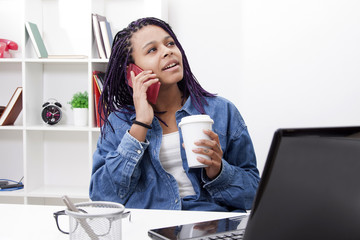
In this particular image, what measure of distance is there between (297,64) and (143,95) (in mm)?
1540

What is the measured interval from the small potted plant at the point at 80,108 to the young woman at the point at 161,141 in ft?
4.18

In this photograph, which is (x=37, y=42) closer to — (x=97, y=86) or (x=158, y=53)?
(x=97, y=86)

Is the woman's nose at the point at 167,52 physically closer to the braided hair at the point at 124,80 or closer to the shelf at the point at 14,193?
the braided hair at the point at 124,80

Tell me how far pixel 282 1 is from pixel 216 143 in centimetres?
177

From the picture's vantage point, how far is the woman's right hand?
4.43 feet

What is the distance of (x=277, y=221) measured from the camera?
0.57 meters

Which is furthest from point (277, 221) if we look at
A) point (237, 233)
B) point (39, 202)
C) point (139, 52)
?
point (39, 202)

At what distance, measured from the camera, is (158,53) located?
1426mm

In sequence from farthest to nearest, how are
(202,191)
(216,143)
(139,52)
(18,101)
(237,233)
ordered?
(18,101) < (139,52) < (202,191) < (216,143) < (237,233)

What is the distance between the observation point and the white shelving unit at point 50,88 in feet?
9.11

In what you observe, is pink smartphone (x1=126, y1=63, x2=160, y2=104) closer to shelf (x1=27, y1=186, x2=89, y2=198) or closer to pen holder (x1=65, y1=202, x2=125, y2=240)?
pen holder (x1=65, y1=202, x2=125, y2=240)

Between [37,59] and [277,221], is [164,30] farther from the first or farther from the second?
[37,59]

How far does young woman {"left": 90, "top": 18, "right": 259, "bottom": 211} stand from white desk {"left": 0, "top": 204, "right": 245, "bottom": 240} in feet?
0.75

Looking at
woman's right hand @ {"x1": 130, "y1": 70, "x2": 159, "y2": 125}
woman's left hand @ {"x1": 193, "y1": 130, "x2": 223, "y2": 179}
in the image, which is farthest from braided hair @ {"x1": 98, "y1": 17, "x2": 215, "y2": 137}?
woman's left hand @ {"x1": 193, "y1": 130, "x2": 223, "y2": 179}
